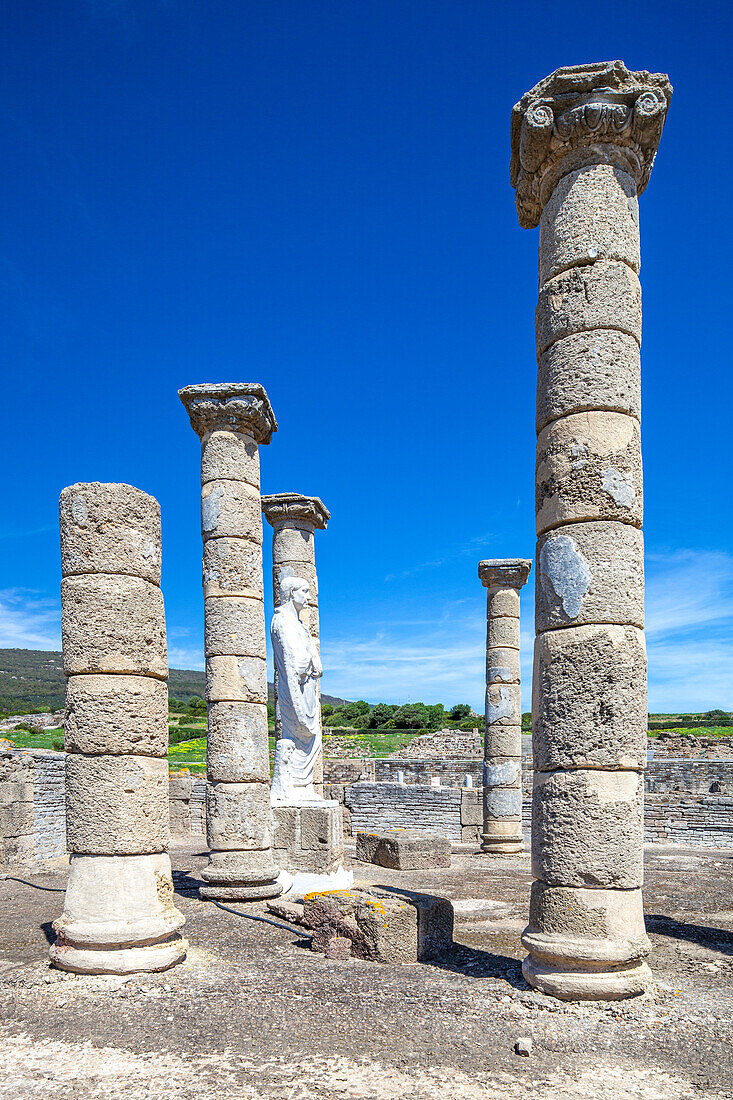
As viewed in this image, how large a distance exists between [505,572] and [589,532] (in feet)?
31.2

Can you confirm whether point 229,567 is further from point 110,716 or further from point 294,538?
point 110,716

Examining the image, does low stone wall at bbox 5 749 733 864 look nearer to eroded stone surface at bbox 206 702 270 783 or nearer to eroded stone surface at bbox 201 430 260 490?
eroded stone surface at bbox 206 702 270 783

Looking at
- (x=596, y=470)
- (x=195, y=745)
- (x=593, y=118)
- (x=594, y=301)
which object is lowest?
(x=195, y=745)

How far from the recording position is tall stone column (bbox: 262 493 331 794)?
40.5 ft

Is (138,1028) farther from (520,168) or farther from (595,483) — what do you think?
(520,168)

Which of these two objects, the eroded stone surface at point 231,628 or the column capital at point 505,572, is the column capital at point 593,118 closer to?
the eroded stone surface at point 231,628

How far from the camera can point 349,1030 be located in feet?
15.0

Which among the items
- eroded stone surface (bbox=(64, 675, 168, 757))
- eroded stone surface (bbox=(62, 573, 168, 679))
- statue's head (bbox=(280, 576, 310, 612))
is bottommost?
eroded stone surface (bbox=(64, 675, 168, 757))

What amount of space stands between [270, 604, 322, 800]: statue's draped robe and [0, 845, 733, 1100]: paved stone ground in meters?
3.17

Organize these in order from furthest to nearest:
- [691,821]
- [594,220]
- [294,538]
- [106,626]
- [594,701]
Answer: [691,821]
[294,538]
[106,626]
[594,220]
[594,701]

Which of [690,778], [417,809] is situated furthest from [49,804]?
[690,778]

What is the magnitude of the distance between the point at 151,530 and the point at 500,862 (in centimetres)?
921

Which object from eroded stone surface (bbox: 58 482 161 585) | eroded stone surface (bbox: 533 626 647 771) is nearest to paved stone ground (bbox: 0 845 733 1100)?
eroded stone surface (bbox: 533 626 647 771)

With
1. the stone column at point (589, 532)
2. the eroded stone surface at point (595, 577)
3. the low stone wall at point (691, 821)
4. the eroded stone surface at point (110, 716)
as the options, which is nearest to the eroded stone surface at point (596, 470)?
the stone column at point (589, 532)
